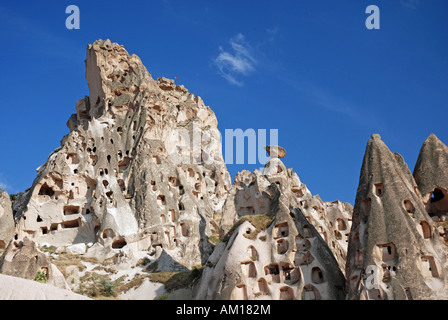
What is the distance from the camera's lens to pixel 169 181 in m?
59.3

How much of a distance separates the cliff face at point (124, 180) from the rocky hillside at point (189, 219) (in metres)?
0.16

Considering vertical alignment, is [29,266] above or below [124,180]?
below

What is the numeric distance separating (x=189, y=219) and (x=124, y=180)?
9.76m

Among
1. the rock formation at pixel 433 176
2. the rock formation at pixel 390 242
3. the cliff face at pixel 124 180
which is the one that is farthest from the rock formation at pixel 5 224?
the rock formation at pixel 433 176

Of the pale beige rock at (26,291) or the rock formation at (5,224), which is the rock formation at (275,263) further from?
the rock formation at (5,224)

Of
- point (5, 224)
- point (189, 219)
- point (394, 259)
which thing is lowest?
point (394, 259)

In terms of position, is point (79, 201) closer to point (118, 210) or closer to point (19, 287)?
point (118, 210)

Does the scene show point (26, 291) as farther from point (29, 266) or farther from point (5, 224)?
point (5, 224)

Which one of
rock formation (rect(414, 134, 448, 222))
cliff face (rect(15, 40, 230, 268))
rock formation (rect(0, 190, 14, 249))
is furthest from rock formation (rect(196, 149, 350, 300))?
rock formation (rect(0, 190, 14, 249))

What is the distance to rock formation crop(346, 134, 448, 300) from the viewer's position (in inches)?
1070

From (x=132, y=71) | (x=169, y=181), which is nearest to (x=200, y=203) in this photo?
(x=169, y=181)

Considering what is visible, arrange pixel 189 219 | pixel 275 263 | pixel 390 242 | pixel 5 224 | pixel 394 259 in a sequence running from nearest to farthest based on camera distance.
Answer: pixel 394 259 → pixel 390 242 → pixel 275 263 → pixel 5 224 → pixel 189 219

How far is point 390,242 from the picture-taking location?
28938 millimetres

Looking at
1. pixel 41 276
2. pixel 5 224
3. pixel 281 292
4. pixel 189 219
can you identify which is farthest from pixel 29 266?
pixel 189 219
